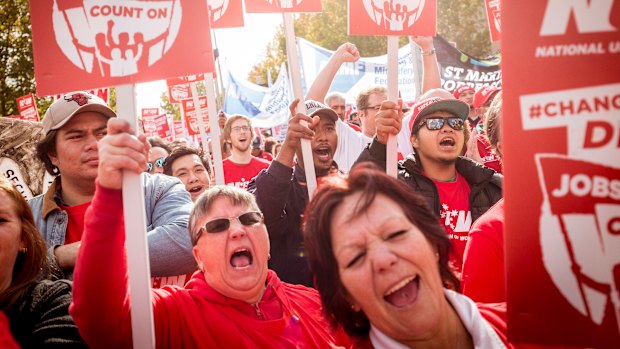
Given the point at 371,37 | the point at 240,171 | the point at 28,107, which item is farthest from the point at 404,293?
the point at 371,37

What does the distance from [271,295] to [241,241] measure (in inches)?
10.2

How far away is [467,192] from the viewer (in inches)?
131

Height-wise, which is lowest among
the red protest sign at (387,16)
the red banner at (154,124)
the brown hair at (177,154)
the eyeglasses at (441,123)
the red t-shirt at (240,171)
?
the red banner at (154,124)

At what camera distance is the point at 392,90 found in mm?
2982

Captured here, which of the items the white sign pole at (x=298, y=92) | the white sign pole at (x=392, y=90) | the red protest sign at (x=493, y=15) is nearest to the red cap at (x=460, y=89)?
the red protest sign at (x=493, y=15)

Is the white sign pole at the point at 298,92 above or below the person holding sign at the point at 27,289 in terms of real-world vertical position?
above

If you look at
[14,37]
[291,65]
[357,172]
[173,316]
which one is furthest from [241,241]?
[14,37]

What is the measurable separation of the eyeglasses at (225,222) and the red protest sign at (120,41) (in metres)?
0.74

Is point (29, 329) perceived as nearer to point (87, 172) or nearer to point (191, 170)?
point (87, 172)

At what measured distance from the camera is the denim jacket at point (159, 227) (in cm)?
259

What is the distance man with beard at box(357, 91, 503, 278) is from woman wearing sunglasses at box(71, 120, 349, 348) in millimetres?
967

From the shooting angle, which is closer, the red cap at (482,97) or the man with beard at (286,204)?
the man with beard at (286,204)

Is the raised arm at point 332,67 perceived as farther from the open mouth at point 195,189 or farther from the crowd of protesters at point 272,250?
the open mouth at point 195,189

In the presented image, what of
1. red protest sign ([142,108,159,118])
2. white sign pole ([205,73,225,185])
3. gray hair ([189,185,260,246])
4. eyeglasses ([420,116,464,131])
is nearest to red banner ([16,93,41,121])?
red protest sign ([142,108,159,118])
